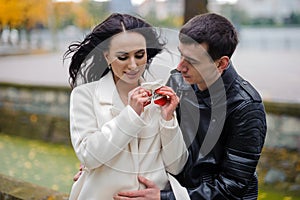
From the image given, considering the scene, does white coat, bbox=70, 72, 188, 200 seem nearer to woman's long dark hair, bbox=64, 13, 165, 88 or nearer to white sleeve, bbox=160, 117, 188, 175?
white sleeve, bbox=160, 117, 188, 175

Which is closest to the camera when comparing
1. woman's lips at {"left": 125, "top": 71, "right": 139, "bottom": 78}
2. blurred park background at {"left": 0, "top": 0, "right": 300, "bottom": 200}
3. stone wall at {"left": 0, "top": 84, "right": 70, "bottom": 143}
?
woman's lips at {"left": 125, "top": 71, "right": 139, "bottom": 78}

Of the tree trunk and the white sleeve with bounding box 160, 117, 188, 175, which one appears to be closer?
the white sleeve with bounding box 160, 117, 188, 175

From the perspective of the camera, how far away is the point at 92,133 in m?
1.12

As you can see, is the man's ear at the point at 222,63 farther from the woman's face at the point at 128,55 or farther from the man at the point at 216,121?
the woman's face at the point at 128,55

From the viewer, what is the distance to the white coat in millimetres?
1075

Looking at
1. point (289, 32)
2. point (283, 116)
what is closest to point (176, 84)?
point (283, 116)

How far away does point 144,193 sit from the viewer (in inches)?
45.2

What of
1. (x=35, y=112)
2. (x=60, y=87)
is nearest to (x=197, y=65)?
(x=60, y=87)

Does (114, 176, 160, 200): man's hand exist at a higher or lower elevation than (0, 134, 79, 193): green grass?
higher

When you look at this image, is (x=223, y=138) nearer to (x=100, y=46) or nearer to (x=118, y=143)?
(x=118, y=143)

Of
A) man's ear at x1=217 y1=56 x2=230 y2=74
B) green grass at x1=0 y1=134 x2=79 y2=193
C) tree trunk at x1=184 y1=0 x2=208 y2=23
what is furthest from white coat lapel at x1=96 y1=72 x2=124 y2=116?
tree trunk at x1=184 y1=0 x2=208 y2=23

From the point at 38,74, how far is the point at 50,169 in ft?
12.1

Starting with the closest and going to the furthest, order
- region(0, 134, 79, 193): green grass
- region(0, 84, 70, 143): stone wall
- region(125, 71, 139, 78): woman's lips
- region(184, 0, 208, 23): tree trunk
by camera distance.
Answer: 1. region(125, 71, 139, 78): woman's lips
2. region(184, 0, 208, 23): tree trunk
3. region(0, 134, 79, 193): green grass
4. region(0, 84, 70, 143): stone wall

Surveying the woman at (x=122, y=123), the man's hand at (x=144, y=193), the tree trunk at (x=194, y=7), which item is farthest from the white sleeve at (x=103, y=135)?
the tree trunk at (x=194, y=7)
